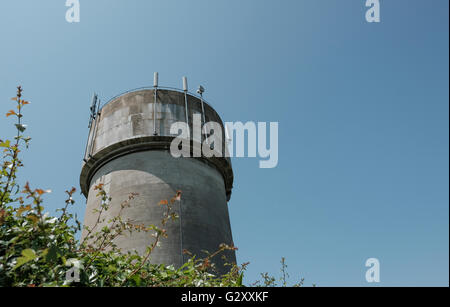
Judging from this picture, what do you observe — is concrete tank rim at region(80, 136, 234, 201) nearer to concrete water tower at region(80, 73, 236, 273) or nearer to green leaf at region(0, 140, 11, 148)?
concrete water tower at region(80, 73, 236, 273)

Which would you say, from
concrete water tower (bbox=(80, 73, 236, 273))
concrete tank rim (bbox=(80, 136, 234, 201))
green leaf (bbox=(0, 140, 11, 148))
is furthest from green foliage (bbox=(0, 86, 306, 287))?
concrete tank rim (bbox=(80, 136, 234, 201))

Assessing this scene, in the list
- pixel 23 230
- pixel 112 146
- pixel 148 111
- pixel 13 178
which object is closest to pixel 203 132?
pixel 148 111

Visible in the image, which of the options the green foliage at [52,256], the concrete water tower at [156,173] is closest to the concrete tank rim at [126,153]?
the concrete water tower at [156,173]

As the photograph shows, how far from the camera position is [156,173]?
11.0 meters

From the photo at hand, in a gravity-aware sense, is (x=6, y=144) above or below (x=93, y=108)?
below

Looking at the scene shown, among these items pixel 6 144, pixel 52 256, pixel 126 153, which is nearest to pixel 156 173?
pixel 126 153

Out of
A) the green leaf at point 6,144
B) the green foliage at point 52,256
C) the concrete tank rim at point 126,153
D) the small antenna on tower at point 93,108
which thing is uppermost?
the small antenna on tower at point 93,108

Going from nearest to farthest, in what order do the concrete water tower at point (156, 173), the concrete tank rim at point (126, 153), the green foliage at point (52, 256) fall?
the green foliage at point (52, 256)
the concrete water tower at point (156, 173)
the concrete tank rim at point (126, 153)

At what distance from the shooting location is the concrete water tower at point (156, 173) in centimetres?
989

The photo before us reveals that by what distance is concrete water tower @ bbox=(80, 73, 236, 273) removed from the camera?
32.4ft

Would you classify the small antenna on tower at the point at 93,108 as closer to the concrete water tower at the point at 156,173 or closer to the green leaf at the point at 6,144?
the concrete water tower at the point at 156,173

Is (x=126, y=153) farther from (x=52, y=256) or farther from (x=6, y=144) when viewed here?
(x=52, y=256)
